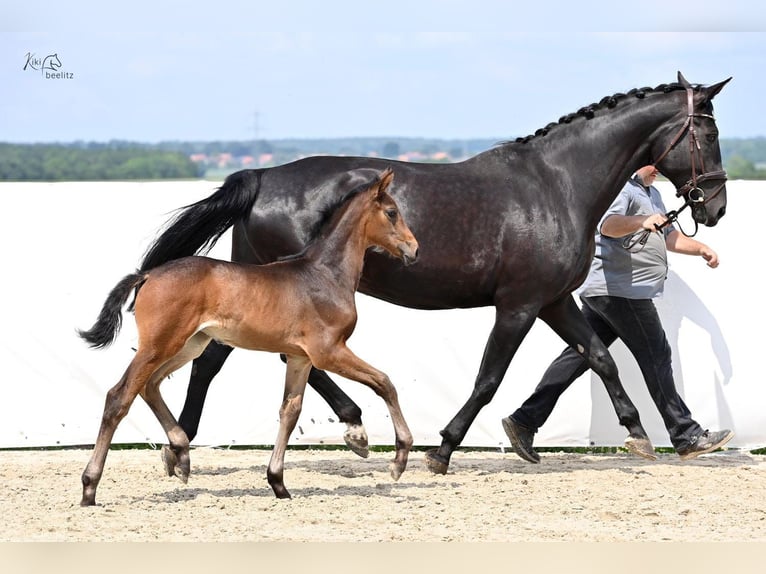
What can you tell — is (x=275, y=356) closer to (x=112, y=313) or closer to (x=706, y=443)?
(x=112, y=313)

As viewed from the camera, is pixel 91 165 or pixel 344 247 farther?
pixel 91 165

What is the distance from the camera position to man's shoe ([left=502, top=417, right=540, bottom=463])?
694 cm

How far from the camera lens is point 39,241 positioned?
7.22m

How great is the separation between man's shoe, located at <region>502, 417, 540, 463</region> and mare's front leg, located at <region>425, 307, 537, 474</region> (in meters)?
0.61

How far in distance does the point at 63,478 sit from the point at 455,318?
248 cm

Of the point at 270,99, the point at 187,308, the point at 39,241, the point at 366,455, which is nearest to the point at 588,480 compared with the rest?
the point at 366,455

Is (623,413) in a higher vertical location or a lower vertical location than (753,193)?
lower

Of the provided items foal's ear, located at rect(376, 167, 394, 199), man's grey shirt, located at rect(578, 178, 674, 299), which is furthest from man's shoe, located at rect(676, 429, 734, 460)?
foal's ear, located at rect(376, 167, 394, 199)

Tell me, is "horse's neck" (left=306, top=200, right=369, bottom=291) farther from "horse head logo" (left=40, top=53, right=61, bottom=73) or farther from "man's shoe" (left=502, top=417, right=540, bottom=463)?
"horse head logo" (left=40, top=53, right=61, bottom=73)

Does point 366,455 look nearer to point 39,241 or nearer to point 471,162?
point 471,162

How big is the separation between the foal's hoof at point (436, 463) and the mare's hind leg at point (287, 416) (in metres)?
1.00

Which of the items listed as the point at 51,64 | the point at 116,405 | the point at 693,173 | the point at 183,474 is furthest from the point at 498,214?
the point at 51,64

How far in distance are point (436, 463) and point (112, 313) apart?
6.57ft

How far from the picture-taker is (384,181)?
5.68m
